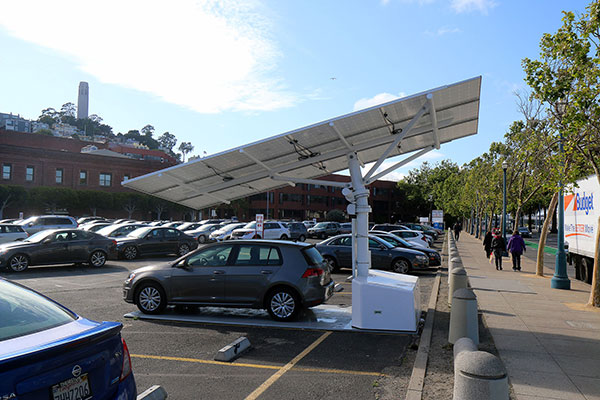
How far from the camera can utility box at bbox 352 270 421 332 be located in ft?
26.9

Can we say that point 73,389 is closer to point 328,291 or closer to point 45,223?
point 328,291

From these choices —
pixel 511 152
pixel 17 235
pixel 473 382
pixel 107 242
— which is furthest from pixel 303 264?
pixel 511 152

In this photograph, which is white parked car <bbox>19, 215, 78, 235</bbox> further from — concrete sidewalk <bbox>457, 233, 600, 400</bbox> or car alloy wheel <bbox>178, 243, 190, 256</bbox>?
concrete sidewalk <bbox>457, 233, 600, 400</bbox>

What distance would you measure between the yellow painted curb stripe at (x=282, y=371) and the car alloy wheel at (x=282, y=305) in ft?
3.31

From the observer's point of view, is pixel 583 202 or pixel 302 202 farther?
pixel 302 202

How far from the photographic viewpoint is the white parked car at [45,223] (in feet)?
87.4

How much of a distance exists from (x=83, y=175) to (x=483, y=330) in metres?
63.8

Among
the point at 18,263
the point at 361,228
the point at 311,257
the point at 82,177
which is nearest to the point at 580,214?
the point at 361,228

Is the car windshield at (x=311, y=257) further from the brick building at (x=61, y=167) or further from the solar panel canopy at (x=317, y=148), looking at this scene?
the brick building at (x=61, y=167)

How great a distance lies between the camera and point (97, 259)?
18.1m

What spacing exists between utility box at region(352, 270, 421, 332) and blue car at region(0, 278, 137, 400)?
516 centimetres

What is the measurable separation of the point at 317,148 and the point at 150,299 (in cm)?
442

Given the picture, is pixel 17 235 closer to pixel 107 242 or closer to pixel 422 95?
pixel 107 242

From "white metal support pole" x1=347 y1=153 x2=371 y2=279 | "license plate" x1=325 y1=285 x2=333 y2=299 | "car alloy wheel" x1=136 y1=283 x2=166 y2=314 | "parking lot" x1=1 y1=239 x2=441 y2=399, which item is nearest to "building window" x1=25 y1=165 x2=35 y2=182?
"parking lot" x1=1 y1=239 x2=441 y2=399
